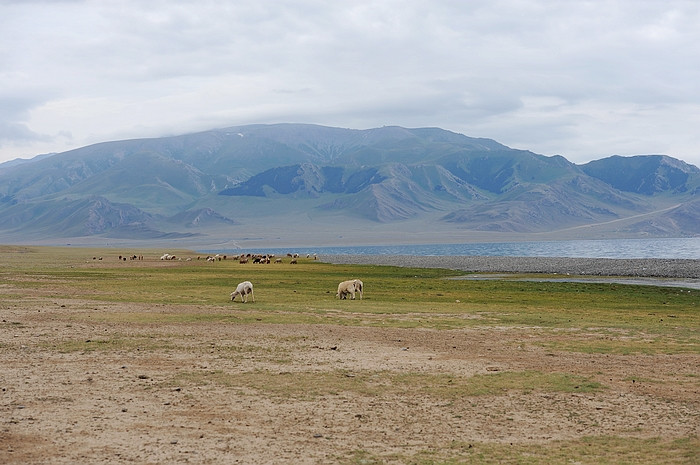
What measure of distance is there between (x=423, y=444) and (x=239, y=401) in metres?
4.28

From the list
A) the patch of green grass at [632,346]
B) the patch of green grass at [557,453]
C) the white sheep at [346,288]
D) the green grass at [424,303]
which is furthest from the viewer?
the white sheep at [346,288]

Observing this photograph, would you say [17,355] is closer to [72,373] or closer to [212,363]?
[72,373]

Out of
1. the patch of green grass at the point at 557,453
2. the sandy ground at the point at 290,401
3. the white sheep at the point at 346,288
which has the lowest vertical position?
the patch of green grass at the point at 557,453

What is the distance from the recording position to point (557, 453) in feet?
38.9

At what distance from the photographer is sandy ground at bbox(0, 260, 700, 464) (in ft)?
39.3

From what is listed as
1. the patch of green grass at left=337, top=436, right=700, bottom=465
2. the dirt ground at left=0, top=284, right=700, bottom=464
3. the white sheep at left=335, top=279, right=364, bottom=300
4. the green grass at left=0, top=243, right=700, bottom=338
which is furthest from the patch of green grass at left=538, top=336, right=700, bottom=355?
the white sheep at left=335, top=279, right=364, bottom=300

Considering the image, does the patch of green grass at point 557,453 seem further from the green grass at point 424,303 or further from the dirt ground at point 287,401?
the green grass at point 424,303

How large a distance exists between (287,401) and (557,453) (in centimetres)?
554

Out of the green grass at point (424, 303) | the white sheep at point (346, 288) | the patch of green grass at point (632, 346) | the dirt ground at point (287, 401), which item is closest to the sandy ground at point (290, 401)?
the dirt ground at point (287, 401)

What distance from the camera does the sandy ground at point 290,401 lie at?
12.0 metres

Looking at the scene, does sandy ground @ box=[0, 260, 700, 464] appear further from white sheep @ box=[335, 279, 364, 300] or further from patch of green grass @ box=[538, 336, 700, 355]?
white sheep @ box=[335, 279, 364, 300]

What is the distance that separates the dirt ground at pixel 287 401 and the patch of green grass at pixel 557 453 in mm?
118

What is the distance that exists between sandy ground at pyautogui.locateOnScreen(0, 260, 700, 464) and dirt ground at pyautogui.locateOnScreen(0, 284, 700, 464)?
36 mm

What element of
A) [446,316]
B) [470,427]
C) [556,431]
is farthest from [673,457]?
[446,316]
